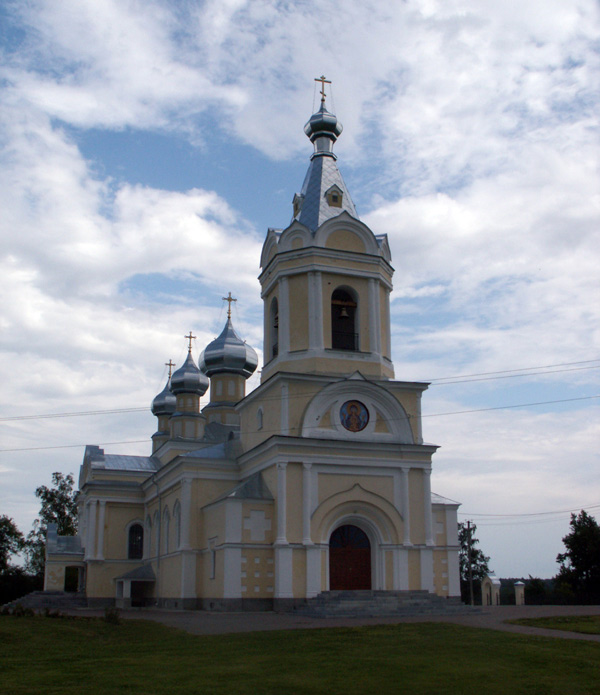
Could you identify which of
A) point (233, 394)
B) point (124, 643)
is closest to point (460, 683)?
point (124, 643)

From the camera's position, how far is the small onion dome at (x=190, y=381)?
4069 centimetres

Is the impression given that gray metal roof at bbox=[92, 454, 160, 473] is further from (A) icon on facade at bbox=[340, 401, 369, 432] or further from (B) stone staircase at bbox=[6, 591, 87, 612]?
(A) icon on facade at bbox=[340, 401, 369, 432]

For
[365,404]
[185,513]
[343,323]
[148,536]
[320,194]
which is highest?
[320,194]

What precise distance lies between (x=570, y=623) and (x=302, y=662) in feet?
25.6

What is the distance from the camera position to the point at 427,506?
2438 cm

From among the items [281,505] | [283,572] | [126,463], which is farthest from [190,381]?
[283,572]

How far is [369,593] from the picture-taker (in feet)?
74.5

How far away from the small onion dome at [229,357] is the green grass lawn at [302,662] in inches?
972

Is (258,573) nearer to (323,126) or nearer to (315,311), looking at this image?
(315,311)

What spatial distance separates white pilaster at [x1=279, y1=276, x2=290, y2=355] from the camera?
25.5 metres

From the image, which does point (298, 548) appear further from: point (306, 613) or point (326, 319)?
point (326, 319)

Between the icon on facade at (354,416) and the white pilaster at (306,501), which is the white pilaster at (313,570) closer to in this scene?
the white pilaster at (306,501)

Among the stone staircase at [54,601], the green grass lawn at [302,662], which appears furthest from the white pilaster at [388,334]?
the stone staircase at [54,601]

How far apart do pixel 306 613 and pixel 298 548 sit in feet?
8.52
